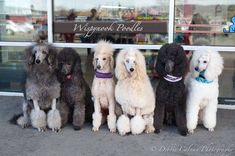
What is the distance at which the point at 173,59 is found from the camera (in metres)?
4.17

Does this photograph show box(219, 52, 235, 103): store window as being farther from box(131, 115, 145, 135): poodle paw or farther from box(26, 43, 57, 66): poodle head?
box(26, 43, 57, 66): poodle head

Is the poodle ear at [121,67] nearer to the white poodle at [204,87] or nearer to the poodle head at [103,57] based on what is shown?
the poodle head at [103,57]

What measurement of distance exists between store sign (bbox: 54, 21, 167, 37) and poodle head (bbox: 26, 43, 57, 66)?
1.42m

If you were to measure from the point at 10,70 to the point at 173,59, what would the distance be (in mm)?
3719

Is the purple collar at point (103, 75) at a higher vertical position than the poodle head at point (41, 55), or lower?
lower

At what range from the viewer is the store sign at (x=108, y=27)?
5637 mm

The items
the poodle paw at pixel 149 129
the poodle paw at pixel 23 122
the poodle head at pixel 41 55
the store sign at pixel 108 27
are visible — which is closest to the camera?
the poodle head at pixel 41 55

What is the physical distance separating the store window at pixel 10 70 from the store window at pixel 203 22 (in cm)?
304

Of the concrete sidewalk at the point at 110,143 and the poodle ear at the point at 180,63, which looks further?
the poodle ear at the point at 180,63

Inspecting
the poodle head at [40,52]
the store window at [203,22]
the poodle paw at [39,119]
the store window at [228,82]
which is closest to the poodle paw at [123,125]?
the poodle paw at [39,119]

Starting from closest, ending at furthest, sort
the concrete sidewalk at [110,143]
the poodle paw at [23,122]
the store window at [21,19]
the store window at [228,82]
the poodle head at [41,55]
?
1. the concrete sidewalk at [110,143]
2. the poodle head at [41,55]
3. the poodle paw at [23,122]
4. the store window at [228,82]
5. the store window at [21,19]

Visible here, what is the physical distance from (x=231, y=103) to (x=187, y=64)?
1965 millimetres

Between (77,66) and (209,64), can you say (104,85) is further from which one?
(209,64)

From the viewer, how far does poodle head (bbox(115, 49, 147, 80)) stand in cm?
417
